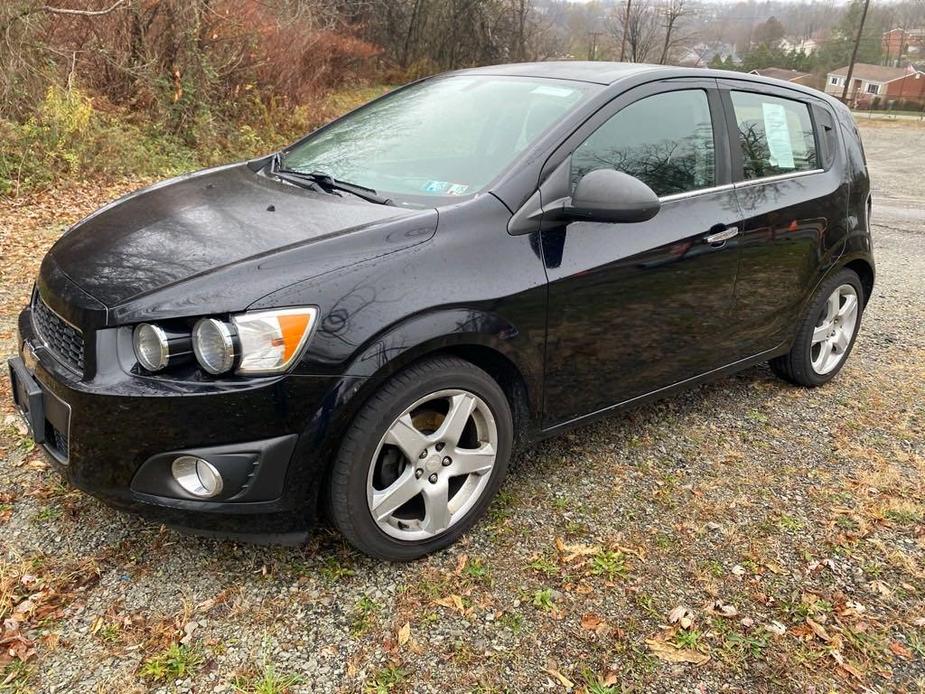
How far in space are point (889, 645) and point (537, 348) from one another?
4.85 feet

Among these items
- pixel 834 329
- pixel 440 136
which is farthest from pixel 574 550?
pixel 834 329

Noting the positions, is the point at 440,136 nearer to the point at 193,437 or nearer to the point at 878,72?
the point at 193,437

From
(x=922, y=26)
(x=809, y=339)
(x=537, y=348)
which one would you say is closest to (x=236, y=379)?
(x=537, y=348)

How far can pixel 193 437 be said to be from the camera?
199cm

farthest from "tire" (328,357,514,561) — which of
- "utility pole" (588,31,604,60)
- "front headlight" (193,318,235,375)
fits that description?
"utility pole" (588,31,604,60)

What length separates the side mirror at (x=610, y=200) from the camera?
2.43m

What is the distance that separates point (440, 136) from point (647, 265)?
101 centimetres

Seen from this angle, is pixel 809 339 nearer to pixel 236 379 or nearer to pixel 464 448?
pixel 464 448

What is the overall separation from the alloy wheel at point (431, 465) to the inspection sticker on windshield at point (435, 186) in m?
0.77

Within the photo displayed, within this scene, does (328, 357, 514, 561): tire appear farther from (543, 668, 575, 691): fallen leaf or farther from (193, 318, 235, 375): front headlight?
(543, 668, 575, 691): fallen leaf

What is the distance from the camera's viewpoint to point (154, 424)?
1974 millimetres

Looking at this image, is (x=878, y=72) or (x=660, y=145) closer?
(x=660, y=145)

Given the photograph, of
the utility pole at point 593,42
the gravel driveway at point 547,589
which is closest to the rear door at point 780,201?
the gravel driveway at point 547,589

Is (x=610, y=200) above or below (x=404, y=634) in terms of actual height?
above
